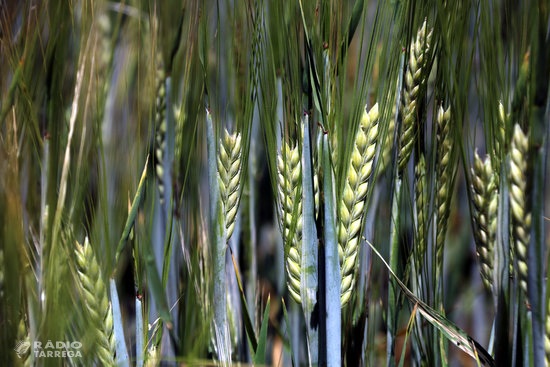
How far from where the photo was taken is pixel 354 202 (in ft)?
1.73

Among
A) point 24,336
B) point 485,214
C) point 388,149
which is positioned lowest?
point 24,336

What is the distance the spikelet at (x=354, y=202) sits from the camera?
0.53 metres

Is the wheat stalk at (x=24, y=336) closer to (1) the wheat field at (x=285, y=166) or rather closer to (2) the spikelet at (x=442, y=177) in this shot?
(1) the wheat field at (x=285, y=166)

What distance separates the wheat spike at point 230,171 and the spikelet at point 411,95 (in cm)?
21

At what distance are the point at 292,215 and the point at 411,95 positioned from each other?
0.23m

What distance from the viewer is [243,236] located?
727 mm

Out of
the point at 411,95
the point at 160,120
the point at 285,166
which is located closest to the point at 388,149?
the point at 411,95

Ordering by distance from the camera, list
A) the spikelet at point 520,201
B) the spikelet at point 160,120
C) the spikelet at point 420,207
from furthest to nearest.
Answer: the spikelet at point 160,120 → the spikelet at point 420,207 → the spikelet at point 520,201

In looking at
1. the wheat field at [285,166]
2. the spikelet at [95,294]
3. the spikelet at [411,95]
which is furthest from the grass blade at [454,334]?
the spikelet at [95,294]

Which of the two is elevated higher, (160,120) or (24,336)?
(160,120)

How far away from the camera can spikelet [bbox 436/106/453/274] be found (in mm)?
574

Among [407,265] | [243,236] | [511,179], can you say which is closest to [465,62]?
[511,179]

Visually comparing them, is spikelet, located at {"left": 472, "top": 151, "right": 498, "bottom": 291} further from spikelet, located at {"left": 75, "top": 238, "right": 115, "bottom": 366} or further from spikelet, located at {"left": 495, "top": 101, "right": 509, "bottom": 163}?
spikelet, located at {"left": 75, "top": 238, "right": 115, "bottom": 366}

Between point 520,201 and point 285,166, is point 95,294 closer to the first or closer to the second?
point 285,166
